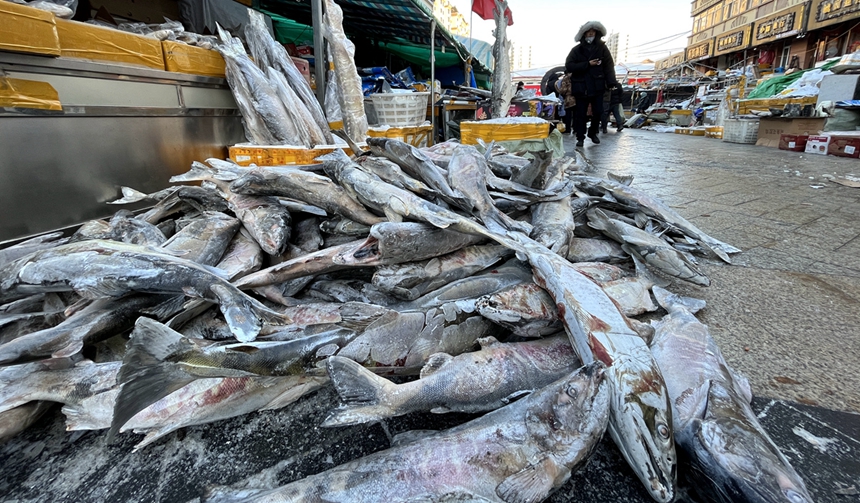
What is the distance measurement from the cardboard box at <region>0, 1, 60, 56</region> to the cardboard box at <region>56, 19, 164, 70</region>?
165 mm

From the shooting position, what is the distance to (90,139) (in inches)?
134

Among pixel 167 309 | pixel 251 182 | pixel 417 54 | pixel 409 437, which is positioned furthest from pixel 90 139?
pixel 417 54

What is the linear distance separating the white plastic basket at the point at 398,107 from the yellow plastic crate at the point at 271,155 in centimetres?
209

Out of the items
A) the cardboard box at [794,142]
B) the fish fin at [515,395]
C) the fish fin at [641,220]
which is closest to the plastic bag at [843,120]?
the cardboard box at [794,142]

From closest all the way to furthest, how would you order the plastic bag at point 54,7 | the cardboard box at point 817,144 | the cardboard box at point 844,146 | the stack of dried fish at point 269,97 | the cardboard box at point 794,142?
the plastic bag at point 54,7, the stack of dried fish at point 269,97, the cardboard box at point 844,146, the cardboard box at point 817,144, the cardboard box at point 794,142

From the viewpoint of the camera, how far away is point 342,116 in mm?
5414

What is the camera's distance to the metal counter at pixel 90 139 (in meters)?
2.95

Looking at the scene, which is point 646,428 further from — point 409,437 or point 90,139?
point 90,139

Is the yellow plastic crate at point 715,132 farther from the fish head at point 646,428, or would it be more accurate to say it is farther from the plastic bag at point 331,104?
the fish head at point 646,428

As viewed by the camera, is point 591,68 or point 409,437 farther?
point 591,68

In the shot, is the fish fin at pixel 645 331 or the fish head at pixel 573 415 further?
the fish fin at pixel 645 331

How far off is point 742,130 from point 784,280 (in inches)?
501

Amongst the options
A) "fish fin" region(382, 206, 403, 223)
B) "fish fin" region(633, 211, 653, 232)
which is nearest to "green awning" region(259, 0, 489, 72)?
"fish fin" region(633, 211, 653, 232)

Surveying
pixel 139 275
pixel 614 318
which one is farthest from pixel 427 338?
pixel 139 275
